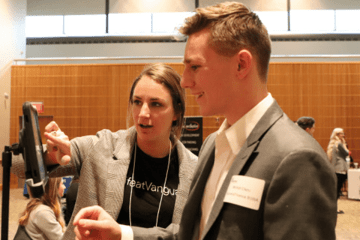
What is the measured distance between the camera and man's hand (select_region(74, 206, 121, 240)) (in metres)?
1.07

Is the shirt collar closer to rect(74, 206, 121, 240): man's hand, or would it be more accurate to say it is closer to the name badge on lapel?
the name badge on lapel

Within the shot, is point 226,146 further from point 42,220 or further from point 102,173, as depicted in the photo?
point 42,220

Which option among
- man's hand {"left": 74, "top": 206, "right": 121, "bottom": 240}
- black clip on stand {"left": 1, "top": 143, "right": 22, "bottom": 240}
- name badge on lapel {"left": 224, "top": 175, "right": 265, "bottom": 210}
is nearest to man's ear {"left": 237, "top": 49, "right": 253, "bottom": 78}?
name badge on lapel {"left": 224, "top": 175, "right": 265, "bottom": 210}

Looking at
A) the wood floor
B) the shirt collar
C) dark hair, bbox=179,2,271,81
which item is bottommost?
the wood floor

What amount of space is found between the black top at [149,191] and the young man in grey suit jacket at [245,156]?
408mm

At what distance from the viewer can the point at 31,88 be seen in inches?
421

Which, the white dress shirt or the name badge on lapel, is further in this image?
the white dress shirt

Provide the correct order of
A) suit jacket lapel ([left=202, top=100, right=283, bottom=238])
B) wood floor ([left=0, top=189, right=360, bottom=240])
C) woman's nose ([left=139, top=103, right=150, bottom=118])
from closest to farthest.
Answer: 1. suit jacket lapel ([left=202, top=100, right=283, bottom=238])
2. woman's nose ([left=139, top=103, right=150, bottom=118])
3. wood floor ([left=0, top=189, right=360, bottom=240])

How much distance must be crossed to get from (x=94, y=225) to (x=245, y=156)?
1.69ft

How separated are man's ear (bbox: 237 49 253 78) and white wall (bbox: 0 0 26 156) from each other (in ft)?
33.9

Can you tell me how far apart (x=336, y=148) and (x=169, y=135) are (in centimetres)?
688

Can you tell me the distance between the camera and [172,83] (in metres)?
1.95

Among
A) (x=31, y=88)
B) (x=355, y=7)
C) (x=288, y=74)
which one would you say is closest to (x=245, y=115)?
(x=288, y=74)

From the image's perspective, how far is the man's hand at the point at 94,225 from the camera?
1.07 meters
